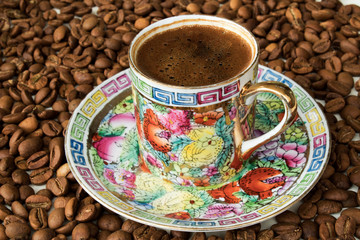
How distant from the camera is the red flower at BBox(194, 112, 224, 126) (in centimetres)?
95

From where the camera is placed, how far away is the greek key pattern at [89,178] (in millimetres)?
1053

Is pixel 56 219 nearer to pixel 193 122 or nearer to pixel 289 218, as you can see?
pixel 193 122

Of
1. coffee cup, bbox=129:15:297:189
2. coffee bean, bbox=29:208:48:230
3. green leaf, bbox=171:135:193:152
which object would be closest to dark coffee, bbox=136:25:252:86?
coffee cup, bbox=129:15:297:189

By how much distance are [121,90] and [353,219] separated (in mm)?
780

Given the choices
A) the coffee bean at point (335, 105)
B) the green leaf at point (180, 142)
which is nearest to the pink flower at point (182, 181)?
the green leaf at point (180, 142)

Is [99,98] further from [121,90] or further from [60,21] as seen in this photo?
[60,21]

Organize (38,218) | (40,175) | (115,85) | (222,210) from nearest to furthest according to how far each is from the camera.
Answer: (222,210) < (38,218) < (40,175) < (115,85)

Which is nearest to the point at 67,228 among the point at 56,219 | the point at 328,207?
the point at 56,219

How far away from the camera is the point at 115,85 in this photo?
136cm

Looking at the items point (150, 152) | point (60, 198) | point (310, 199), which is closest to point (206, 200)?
point (150, 152)

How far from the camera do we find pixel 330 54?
1.60 metres

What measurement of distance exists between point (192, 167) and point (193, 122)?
0.15 m

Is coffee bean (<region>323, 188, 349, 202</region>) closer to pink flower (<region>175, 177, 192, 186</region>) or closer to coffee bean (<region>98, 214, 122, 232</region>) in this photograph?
pink flower (<region>175, 177, 192, 186</region>)

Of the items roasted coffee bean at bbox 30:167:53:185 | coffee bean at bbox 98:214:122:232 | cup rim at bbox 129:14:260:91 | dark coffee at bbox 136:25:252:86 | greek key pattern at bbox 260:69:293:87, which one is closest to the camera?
cup rim at bbox 129:14:260:91
